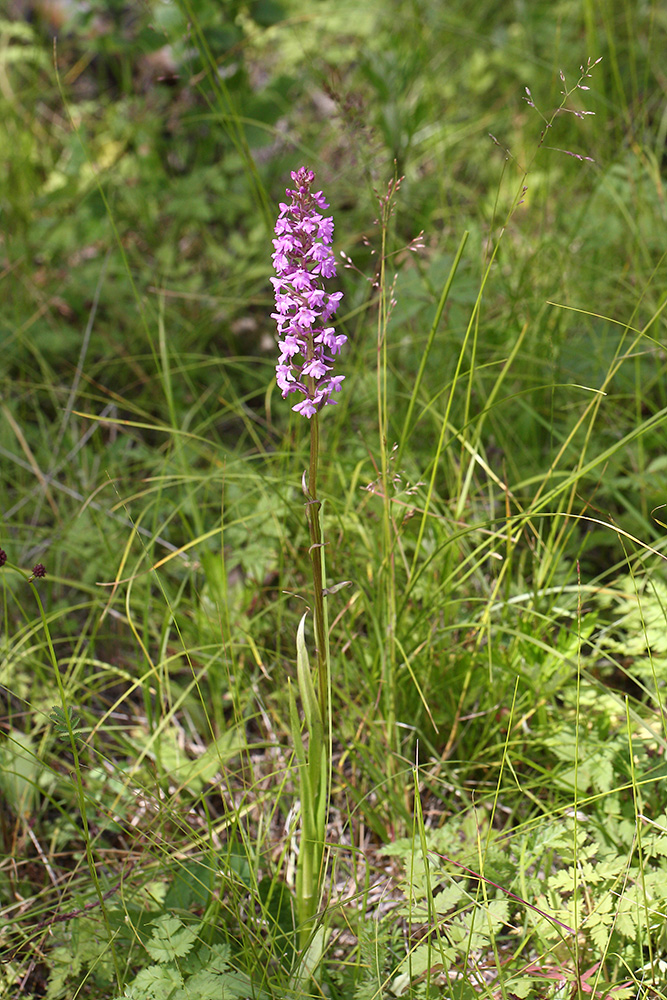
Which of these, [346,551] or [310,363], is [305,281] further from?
[346,551]

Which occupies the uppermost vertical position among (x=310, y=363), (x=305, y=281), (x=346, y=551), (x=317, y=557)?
(x=305, y=281)

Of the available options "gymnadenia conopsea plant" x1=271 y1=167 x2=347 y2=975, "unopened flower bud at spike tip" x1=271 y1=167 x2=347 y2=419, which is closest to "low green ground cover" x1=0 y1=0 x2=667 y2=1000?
"gymnadenia conopsea plant" x1=271 y1=167 x2=347 y2=975

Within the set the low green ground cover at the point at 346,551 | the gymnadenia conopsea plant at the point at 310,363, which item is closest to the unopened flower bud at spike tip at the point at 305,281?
the gymnadenia conopsea plant at the point at 310,363

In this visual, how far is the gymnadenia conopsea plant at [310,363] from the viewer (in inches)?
43.9

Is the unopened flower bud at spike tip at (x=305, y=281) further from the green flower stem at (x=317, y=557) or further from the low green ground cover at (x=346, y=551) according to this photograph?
the low green ground cover at (x=346, y=551)

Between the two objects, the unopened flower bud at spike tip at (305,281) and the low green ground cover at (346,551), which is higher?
the unopened flower bud at spike tip at (305,281)

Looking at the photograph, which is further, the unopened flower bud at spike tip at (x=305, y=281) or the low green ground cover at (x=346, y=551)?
the low green ground cover at (x=346, y=551)

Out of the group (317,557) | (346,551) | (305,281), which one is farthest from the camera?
(346,551)

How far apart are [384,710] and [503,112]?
10.8ft

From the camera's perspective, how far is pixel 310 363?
115 centimetres

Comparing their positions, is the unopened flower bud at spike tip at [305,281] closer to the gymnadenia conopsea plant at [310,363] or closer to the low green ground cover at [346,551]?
the gymnadenia conopsea plant at [310,363]

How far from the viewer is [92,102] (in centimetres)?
438

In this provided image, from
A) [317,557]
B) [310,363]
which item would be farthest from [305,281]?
[317,557]

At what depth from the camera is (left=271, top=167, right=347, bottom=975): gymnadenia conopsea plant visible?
1115 millimetres
